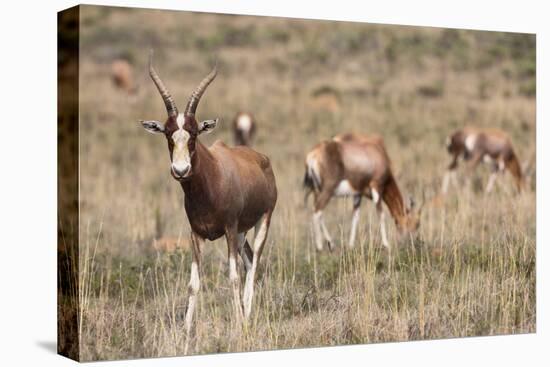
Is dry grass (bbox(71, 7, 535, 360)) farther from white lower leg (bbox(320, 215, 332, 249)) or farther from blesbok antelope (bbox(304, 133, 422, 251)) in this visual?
blesbok antelope (bbox(304, 133, 422, 251))

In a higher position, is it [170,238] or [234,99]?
[234,99]

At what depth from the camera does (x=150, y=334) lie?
10352 millimetres

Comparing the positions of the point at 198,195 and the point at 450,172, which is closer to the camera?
the point at 198,195

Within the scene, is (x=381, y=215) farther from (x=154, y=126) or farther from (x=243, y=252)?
(x=154, y=126)

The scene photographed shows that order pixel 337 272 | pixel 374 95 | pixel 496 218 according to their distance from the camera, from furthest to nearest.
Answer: pixel 374 95
pixel 496 218
pixel 337 272

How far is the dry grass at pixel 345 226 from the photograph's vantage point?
35.6 feet

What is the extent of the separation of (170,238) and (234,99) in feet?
20.9

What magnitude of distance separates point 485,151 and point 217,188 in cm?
548

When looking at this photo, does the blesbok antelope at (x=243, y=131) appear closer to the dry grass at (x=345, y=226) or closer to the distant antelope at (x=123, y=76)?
the dry grass at (x=345, y=226)

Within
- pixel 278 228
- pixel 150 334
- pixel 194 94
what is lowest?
pixel 150 334

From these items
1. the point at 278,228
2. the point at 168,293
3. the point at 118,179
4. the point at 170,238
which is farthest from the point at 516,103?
the point at 118,179

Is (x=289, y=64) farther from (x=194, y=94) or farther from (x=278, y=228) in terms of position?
(x=194, y=94)

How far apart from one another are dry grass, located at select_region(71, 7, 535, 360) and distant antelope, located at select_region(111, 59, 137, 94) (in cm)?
196

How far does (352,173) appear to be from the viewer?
15.0 metres
